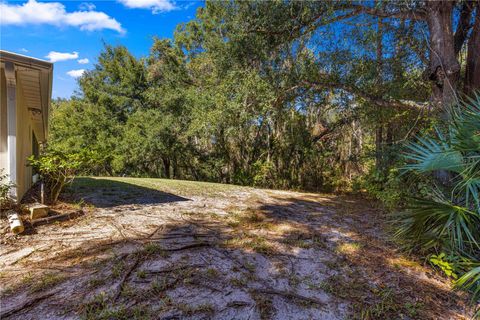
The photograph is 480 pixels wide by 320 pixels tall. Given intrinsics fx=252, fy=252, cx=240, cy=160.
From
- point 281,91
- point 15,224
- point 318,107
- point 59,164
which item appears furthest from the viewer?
point 318,107

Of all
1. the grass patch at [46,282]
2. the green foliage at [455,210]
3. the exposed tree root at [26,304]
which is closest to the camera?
the exposed tree root at [26,304]

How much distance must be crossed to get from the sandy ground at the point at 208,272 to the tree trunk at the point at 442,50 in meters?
2.56

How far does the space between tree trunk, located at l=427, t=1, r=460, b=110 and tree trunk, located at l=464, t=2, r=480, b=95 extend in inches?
21.4

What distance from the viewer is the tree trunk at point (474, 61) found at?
4281 millimetres

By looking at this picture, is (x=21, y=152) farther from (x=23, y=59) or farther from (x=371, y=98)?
(x=371, y=98)

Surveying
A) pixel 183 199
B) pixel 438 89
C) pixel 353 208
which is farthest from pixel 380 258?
pixel 183 199

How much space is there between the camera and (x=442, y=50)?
4020 millimetres

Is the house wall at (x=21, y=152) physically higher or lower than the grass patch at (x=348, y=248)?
higher

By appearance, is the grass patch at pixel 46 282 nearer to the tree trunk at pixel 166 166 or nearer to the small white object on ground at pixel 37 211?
the small white object on ground at pixel 37 211

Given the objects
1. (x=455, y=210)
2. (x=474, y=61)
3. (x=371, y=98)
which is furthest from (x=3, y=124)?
(x=474, y=61)

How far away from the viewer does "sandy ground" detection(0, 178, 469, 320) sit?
1803 mm

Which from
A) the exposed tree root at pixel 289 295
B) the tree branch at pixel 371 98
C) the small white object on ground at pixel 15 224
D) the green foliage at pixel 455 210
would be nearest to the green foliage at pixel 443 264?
the green foliage at pixel 455 210

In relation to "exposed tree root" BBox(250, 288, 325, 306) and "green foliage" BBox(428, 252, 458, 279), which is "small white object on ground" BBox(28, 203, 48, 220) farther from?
"green foliage" BBox(428, 252, 458, 279)

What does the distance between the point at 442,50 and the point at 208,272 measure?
15.8ft
